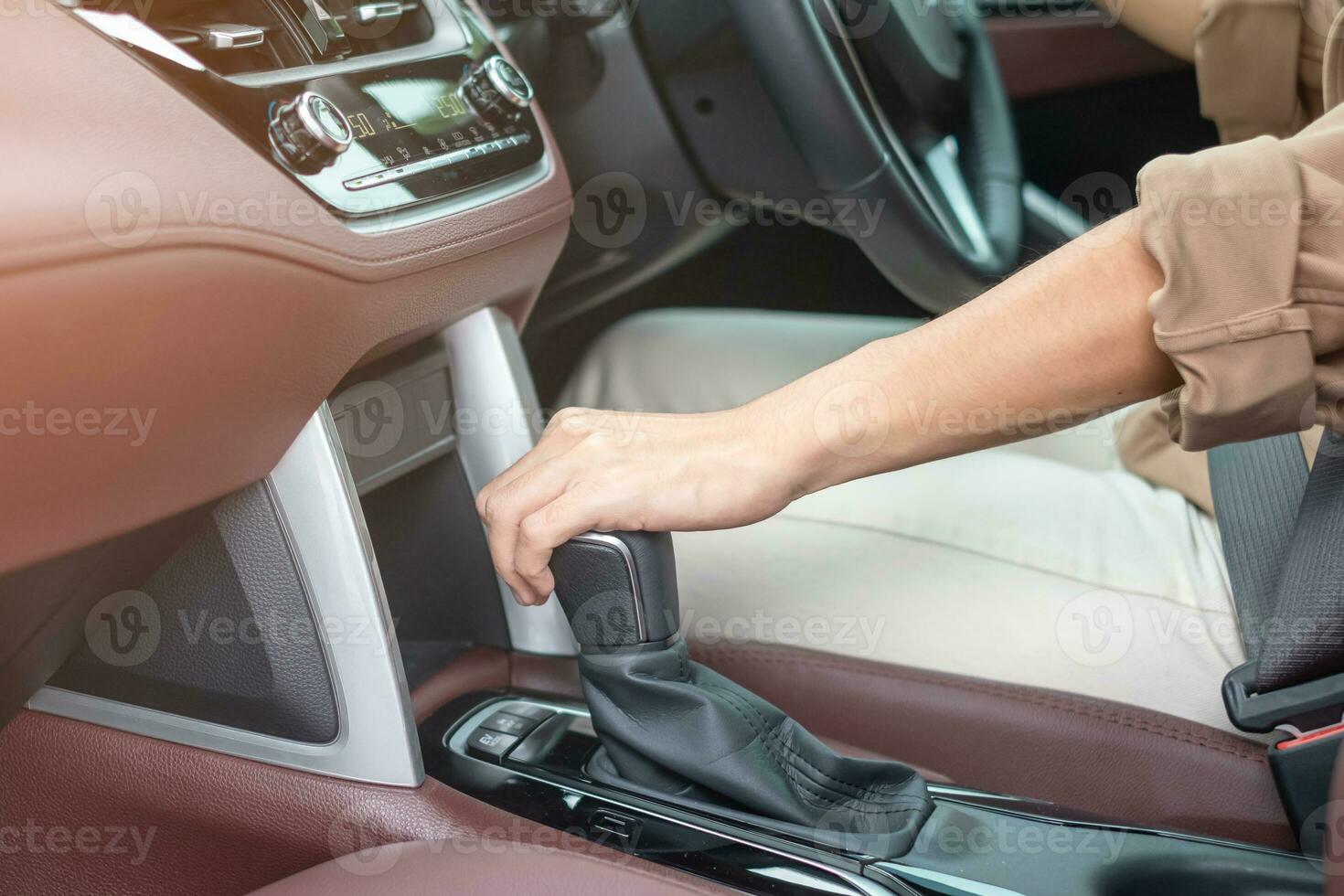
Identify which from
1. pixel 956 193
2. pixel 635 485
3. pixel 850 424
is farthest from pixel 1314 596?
pixel 956 193

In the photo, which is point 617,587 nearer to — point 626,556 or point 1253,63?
point 626,556

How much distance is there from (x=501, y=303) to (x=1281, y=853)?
61 cm

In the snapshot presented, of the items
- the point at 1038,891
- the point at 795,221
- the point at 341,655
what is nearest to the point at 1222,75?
the point at 795,221

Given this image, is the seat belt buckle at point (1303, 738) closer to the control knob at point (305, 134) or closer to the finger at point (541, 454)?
the finger at point (541, 454)

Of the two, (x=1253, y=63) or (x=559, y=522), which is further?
(x=1253, y=63)

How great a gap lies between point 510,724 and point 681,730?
0.17m

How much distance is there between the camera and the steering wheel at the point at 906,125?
1.01 meters

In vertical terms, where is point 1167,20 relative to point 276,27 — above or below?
below

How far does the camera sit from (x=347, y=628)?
2.16 ft

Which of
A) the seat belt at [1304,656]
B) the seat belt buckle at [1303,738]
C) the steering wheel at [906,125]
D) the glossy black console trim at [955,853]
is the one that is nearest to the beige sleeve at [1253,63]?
the steering wheel at [906,125]

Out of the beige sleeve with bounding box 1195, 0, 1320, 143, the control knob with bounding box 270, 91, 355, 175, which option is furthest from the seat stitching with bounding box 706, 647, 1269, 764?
the beige sleeve with bounding box 1195, 0, 1320, 143

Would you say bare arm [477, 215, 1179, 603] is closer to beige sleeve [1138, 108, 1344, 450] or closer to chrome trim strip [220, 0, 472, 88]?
beige sleeve [1138, 108, 1344, 450]

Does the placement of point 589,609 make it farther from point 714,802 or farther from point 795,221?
point 795,221

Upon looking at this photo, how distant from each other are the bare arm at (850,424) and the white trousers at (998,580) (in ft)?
0.68
